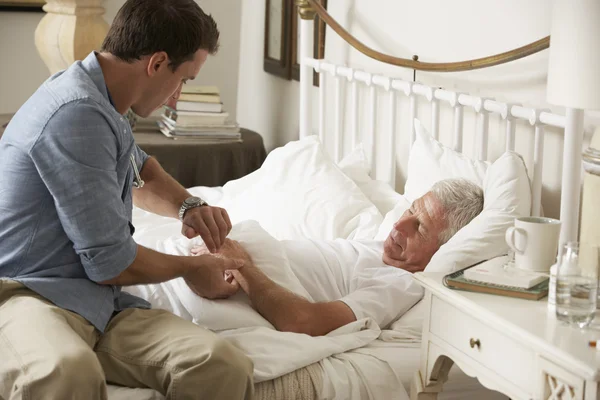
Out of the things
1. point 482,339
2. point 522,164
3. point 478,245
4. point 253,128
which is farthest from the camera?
point 253,128

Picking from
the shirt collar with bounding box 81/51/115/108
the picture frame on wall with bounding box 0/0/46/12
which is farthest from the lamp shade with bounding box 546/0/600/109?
the picture frame on wall with bounding box 0/0/46/12

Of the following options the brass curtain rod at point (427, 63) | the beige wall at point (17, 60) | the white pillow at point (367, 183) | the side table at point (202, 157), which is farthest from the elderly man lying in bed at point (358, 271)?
the beige wall at point (17, 60)

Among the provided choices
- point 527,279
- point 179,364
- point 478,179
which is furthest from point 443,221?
point 179,364

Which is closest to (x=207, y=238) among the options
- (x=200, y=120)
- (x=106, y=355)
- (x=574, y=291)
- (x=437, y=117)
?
(x=106, y=355)

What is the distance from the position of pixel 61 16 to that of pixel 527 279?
2.80 m

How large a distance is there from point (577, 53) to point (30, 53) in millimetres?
3494

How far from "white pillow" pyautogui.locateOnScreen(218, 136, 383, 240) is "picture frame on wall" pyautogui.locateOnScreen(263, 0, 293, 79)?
1012 millimetres

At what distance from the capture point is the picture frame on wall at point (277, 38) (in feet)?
12.5

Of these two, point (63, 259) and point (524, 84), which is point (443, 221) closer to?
point (524, 84)

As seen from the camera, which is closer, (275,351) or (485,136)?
(275,351)

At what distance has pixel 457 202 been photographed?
2.07 meters

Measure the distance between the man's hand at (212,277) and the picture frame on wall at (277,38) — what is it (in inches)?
81.8

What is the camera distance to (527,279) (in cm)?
152

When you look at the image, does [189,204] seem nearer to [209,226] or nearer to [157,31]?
[209,226]
